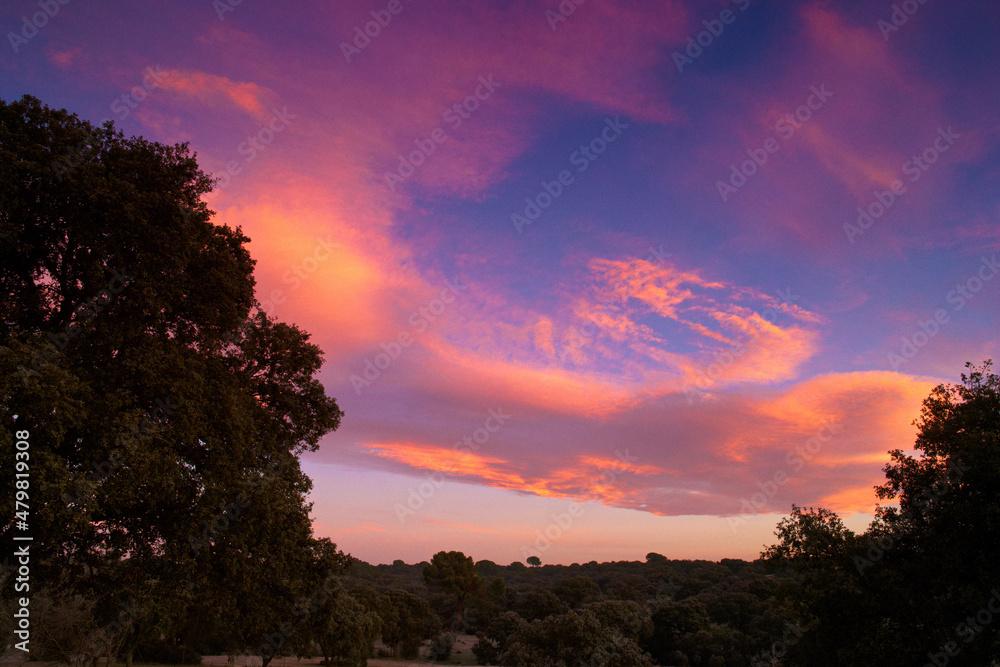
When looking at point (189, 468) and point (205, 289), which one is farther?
point (205, 289)

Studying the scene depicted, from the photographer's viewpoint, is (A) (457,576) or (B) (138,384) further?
(A) (457,576)

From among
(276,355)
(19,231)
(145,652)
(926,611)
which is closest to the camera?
(19,231)

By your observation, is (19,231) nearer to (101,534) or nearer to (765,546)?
(101,534)

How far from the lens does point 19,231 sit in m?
12.2

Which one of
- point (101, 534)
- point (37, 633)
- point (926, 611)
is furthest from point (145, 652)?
point (926, 611)

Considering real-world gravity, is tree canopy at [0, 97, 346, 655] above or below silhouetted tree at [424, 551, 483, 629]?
above

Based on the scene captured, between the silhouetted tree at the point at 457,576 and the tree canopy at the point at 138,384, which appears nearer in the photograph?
the tree canopy at the point at 138,384

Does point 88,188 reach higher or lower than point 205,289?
higher

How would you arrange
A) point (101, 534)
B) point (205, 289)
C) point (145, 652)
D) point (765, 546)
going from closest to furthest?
point (101, 534) → point (205, 289) → point (765, 546) → point (145, 652)

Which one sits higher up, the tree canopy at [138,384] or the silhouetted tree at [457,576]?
the tree canopy at [138,384]

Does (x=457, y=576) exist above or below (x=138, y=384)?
below

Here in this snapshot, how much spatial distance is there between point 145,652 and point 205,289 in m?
53.3

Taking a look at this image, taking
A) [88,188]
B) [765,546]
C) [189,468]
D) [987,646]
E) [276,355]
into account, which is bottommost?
[987,646]

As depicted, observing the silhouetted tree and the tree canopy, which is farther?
the silhouetted tree
